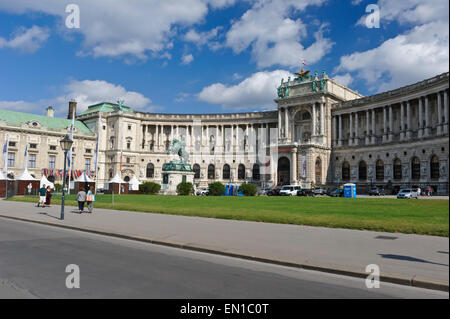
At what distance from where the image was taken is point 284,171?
88.4 m

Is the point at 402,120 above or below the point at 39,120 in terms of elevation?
below

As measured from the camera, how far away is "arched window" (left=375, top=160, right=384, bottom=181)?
78.1 m

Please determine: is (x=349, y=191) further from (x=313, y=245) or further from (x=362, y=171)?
(x=313, y=245)

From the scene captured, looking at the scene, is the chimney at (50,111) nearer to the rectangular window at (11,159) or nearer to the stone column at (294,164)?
the rectangular window at (11,159)

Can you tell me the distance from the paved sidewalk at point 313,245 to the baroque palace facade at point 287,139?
56164 mm

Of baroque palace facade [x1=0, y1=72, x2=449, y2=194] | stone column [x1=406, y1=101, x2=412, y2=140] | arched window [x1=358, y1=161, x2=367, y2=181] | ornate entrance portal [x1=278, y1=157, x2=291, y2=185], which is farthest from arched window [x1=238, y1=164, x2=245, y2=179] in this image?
stone column [x1=406, y1=101, x2=412, y2=140]

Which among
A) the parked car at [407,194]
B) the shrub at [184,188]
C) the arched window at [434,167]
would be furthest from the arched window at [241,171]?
the parked car at [407,194]

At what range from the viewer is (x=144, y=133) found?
112875 mm

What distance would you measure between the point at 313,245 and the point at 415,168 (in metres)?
65.5

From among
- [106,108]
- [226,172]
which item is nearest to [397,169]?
[226,172]

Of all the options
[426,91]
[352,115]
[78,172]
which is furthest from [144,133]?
[426,91]

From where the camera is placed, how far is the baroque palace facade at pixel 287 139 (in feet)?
233

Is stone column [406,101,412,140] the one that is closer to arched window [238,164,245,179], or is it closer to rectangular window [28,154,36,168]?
arched window [238,164,245,179]
